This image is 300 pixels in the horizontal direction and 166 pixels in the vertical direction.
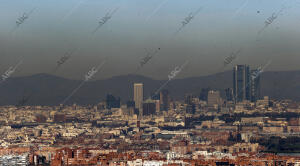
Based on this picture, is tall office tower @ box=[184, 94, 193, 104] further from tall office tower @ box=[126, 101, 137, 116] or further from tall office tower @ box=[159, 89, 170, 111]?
tall office tower @ box=[126, 101, 137, 116]

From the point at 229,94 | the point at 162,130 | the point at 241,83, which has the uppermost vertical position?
the point at 241,83

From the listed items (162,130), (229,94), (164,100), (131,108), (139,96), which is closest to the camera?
(162,130)

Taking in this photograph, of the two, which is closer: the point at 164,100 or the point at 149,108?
the point at 149,108

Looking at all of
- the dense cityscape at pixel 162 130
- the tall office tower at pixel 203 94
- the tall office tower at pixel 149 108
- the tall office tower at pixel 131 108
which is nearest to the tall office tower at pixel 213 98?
the dense cityscape at pixel 162 130

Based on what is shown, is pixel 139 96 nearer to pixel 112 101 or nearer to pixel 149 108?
pixel 112 101

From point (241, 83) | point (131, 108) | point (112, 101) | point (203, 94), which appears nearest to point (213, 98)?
point (203, 94)

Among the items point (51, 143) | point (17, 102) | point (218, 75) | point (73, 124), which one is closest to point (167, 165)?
point (51, 143)

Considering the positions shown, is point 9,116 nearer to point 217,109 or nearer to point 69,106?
point 69,106

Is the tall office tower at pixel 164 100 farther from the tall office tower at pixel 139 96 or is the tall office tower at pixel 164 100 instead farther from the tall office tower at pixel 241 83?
the tall office tower at pixel 241 83
